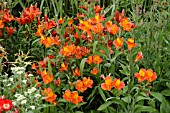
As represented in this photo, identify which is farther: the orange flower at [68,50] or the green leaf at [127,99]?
the orange flower at [68,50]

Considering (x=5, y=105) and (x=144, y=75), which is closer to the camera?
(x=5, y=105)

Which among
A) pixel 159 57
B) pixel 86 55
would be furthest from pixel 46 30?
pixel 159 57

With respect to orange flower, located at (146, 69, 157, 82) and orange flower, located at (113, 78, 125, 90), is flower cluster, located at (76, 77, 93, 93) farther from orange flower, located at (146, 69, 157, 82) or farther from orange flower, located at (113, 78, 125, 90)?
orange flower, located at (146, 69, 157, 82)

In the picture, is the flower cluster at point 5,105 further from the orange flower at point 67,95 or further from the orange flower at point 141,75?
the orange flower at point 141,75

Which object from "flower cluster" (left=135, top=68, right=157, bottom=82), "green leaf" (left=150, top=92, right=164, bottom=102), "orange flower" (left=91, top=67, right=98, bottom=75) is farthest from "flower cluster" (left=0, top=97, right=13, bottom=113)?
"green leaf" (left=150, top=92, right=164, bottom=102)

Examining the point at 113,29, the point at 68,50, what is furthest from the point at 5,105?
the point at 113,29

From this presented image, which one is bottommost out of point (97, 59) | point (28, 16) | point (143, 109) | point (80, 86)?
point (143, 109)

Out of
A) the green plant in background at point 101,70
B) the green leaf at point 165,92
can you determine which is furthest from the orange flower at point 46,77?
the green leaf at point 165,92

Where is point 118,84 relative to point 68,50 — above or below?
below

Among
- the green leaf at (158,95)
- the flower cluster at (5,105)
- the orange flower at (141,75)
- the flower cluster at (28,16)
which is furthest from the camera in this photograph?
the flower cluster at (28,16)

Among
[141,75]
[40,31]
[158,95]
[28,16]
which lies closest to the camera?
[141,75]

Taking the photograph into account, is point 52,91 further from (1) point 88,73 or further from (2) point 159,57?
(2) point 159,57

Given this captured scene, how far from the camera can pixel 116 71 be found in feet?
8.11

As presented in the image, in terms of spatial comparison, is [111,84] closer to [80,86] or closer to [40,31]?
[80,86]
